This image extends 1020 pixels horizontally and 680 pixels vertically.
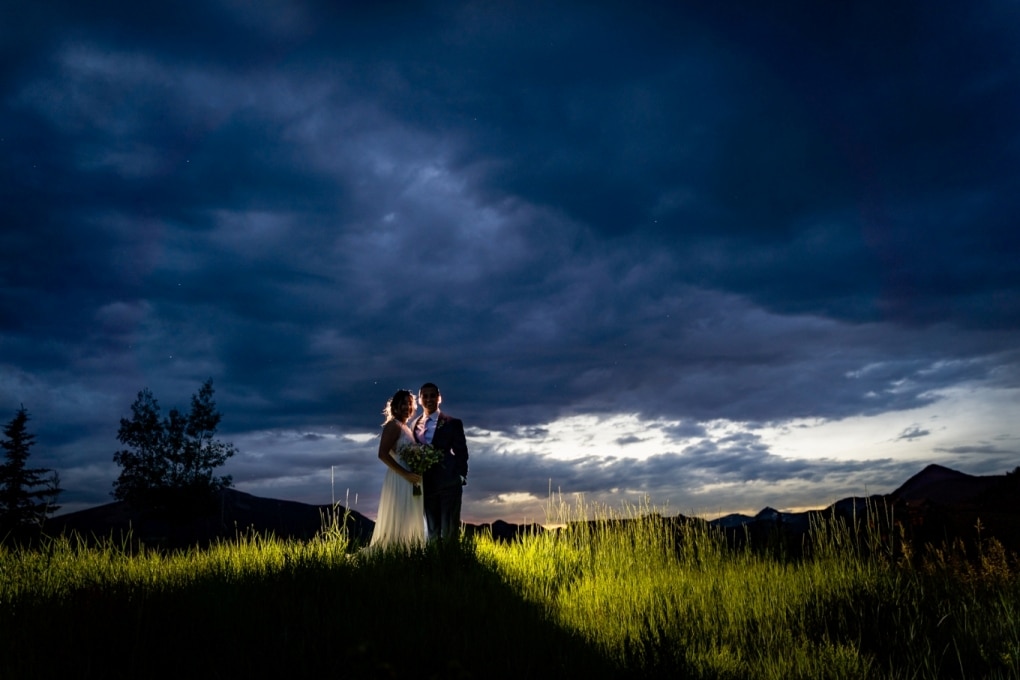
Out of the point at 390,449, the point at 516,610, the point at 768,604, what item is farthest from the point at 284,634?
the point at 390,449

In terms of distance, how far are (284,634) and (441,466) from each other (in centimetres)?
615

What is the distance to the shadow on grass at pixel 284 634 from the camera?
14.9ft

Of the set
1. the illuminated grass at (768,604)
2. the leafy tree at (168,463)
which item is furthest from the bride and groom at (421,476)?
the leafy tree at (168,463)

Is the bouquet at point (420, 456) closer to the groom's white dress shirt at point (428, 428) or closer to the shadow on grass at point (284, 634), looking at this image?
the groom's white dress shirt at point (428, 428)

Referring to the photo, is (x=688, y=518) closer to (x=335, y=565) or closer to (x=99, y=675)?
(x=335, y=565)

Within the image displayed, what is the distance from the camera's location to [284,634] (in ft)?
15.2

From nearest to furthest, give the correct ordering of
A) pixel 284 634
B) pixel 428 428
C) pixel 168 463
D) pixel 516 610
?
pixel 284 634, pixel 516 610, pixel 428 428, pixel 168 463

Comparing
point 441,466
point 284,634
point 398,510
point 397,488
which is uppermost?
point 441,466

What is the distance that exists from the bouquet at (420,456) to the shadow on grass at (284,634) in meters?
3.51

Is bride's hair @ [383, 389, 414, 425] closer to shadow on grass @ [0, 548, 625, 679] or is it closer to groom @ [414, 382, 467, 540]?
groom @ [414, 382, 467, 540]

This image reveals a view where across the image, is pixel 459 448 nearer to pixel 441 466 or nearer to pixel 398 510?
pixel 441 466

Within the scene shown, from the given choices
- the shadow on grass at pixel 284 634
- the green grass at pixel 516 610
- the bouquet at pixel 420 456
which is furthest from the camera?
the bouquet at pixel 420 456

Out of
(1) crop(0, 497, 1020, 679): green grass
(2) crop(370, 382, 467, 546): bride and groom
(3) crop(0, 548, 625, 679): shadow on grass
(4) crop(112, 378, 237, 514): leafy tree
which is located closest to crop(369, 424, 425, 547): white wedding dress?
(2) crop(370, 382, 467, 546): bride and groom

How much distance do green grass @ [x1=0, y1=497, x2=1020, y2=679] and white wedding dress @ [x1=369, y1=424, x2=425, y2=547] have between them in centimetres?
109
